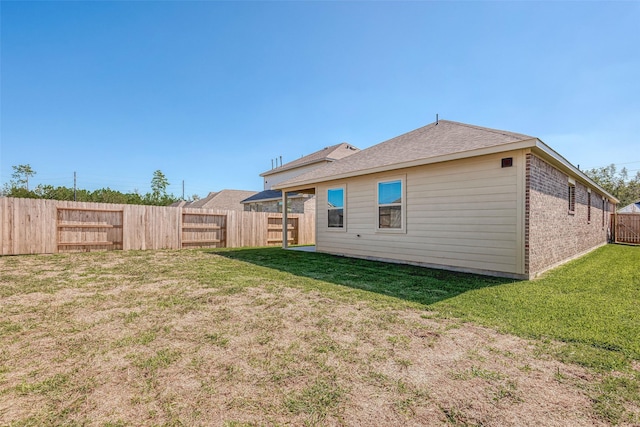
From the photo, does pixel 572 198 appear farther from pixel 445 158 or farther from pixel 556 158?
pixel 445 158

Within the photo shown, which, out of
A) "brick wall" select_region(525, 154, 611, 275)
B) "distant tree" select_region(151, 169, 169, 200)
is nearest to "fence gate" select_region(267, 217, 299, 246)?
"brick wall" select_region(525, 154, 611, 275)

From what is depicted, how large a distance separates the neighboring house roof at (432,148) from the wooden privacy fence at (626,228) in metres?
7.50

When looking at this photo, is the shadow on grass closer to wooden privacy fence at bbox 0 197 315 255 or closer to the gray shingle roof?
the gray shingle roof

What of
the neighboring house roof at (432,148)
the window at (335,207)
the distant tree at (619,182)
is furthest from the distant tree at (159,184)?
the distant tree at (619,182)

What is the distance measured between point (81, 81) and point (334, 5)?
10.6m

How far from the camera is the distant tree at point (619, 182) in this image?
38.9 metres

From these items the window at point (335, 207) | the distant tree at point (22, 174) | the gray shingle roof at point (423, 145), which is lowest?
the window at point (335, 207)

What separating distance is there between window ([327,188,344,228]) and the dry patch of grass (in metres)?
5.21

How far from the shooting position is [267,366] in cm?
228

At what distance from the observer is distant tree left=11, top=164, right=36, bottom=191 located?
29734 millimetres

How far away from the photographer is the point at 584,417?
168cm

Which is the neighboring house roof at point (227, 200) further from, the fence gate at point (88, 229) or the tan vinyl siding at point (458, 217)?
the tan vinyl siding at point (458, 217)

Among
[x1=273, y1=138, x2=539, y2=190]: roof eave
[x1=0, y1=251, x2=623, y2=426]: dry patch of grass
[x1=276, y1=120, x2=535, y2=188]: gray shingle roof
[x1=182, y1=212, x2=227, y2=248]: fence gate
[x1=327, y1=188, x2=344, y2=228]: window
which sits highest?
[x1=276, y1=120, x2=535, y2=188]: gray shingle roof

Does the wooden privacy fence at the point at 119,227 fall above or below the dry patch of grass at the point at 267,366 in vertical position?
above
